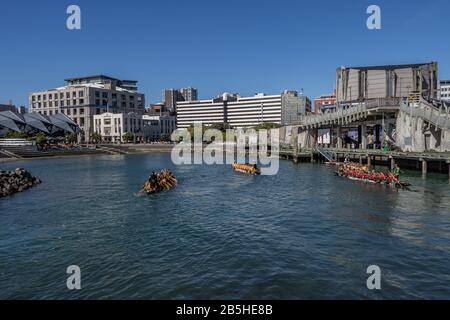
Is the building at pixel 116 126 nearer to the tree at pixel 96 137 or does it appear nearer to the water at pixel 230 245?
the tree at pixel 96 137

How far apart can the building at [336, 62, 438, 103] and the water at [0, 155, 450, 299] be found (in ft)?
237

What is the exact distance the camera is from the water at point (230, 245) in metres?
16.5

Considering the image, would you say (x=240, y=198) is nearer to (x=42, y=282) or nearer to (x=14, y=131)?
(x=42, y=282)

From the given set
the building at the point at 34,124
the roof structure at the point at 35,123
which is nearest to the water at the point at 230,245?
the building at the point at 34,124

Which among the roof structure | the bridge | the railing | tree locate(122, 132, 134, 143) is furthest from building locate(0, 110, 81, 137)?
the bridge

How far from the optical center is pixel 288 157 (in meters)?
96.2

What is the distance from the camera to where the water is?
1648cm

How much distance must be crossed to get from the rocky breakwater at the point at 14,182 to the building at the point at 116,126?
409 ft

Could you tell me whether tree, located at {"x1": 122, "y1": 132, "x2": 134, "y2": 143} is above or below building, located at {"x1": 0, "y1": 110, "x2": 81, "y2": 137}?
below

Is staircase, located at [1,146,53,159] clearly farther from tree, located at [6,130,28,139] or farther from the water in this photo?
the water

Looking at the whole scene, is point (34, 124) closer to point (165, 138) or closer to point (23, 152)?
point (23, 152)
